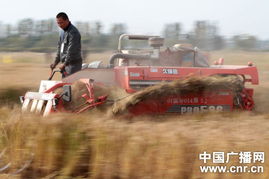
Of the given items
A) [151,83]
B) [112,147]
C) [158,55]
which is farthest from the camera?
[158,55]

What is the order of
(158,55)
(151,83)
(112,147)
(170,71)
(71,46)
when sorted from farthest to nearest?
(158,55) < (71,46) < (170,71) < (151,83) < (112,147)

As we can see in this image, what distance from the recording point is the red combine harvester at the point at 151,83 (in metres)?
6.61

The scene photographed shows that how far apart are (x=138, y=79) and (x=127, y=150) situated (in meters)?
2.76

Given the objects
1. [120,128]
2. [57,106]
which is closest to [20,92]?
[57,106]

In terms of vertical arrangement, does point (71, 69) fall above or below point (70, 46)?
below

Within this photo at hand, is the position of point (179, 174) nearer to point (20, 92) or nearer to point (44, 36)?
point (20, 92)

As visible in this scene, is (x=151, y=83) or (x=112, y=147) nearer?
(x=112, y=147)

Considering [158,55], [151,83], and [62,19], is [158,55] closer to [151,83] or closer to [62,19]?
[151,83]

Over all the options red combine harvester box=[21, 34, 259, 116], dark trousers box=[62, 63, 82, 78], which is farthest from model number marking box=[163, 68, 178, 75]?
dark trousers box=[62, 63, 82, 78]

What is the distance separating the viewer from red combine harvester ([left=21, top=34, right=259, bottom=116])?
6613mm

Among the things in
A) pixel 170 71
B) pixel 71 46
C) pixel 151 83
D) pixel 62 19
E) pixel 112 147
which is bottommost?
pixel 112 147

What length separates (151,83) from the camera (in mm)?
7148

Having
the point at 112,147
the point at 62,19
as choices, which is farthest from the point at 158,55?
the point at 112,147

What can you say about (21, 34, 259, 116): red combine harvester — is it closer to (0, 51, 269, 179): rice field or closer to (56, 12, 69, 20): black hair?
(56, 12, 69, 20): black hair
